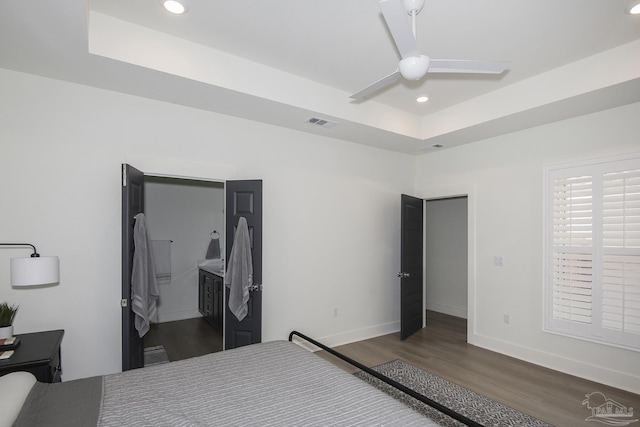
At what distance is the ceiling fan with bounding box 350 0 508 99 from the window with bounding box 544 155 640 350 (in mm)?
2260

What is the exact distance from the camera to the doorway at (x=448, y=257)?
6094mm

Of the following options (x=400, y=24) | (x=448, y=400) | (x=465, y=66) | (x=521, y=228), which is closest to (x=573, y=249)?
(x=521, y=228)

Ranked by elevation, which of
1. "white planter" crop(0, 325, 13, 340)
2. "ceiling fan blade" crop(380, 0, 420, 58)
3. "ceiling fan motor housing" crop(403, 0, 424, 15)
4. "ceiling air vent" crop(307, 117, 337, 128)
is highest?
"ceiling fan motor housing" crop(403, 0, 424, 15)

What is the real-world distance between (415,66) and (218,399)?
216 centimetres

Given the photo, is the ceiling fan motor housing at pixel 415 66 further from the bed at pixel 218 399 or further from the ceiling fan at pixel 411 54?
the bed at pixel 218 399

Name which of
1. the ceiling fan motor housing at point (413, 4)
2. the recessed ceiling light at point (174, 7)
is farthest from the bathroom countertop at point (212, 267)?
the ceiling fan motor housing at point (413, 4)

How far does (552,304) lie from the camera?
380 centimetres

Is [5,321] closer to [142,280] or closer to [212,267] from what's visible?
[142,280]

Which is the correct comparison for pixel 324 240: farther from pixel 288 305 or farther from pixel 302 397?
pixel 302 397

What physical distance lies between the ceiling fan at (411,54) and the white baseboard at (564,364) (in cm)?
329

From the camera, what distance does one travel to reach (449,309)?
6.27m

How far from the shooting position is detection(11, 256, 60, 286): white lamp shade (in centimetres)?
223
